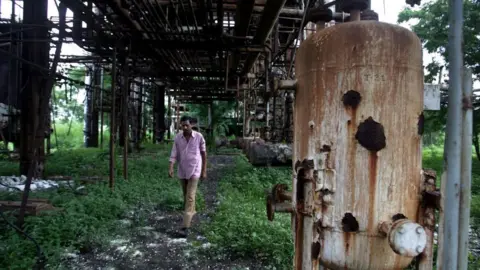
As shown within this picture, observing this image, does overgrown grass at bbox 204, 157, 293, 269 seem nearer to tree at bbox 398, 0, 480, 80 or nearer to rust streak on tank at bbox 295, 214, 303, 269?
rust streak on tank at bbox 295, 214, 303, 269

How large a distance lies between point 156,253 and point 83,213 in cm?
145

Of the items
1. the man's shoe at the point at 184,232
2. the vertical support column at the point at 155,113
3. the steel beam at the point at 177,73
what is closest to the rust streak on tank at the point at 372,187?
the man's shoe at the point at 184,232

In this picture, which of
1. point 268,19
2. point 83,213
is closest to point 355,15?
point 268,19

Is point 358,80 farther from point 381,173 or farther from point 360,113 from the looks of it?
point 381,173

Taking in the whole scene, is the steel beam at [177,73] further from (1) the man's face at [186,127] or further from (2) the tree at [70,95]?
(1) the man's face at [186,127]

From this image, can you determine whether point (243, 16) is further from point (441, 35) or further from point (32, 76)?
point (441, 35)

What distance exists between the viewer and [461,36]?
1.22 metres

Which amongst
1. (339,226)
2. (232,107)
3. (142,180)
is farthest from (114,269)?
(232,107)

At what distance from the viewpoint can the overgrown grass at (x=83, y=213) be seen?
3.79 metres

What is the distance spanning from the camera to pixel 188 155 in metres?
5.11

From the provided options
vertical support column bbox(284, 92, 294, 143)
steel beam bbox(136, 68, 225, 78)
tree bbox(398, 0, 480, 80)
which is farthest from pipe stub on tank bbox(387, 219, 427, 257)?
steel beam bbox(136, 68, 225, 78)

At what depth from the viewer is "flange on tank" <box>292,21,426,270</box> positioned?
156cm

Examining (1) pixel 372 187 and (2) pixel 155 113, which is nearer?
(1) pixel 372 187

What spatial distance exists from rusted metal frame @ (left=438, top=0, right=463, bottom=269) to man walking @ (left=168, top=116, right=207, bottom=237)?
3.98 meters
